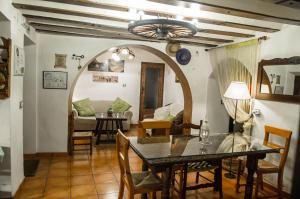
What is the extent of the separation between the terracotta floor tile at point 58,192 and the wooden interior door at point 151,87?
4.44 meters

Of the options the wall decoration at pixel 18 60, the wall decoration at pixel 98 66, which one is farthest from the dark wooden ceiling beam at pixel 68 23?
the wall decoration at pixel 98 66

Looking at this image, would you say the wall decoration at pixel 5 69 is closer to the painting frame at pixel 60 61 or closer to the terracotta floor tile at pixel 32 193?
the terracotta floor tile at pixel 32 193

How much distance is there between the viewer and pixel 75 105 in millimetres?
6145

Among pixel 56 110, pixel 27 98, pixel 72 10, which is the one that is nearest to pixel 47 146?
pixel 56 110

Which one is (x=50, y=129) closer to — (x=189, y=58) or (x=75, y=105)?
(x=75, y=105)

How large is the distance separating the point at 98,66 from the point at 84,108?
143 centimetres

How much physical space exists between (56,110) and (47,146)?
68cm

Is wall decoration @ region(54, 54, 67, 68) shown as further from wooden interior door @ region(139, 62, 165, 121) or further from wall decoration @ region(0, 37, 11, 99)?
wooden interior door @ region(139, 62, 165, 121)

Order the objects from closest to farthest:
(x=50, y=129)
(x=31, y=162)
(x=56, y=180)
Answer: (x=56, y=180), (x=31, y=162), (x=50, y=129)

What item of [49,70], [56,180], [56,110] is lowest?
[56,180]

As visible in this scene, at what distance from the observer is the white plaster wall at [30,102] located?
3904mm

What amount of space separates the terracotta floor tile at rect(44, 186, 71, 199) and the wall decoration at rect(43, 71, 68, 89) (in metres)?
1.82

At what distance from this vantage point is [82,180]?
10.8ft

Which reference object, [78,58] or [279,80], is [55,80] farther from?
[279,80]
